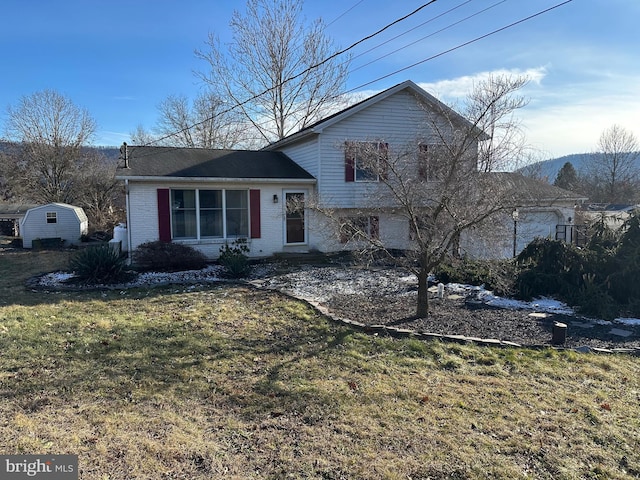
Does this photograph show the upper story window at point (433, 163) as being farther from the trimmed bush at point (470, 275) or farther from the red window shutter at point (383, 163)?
the trimmed bush at point (470, 275)

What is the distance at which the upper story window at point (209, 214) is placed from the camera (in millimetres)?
12484

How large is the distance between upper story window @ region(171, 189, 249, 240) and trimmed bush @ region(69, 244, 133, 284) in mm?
2544

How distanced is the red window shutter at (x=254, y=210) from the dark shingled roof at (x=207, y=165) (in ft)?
1.95

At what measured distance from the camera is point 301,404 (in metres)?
3.75

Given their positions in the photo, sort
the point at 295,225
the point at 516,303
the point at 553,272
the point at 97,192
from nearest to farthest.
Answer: the point at 516,303 < the point at 553,272 < the point at 295,225 < the point at 97,192

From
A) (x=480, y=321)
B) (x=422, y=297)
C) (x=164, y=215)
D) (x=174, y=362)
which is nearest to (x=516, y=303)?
(x=480, y=321)

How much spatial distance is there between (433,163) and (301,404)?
647 centimetres

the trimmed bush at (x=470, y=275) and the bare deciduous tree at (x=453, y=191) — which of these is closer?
the bare deciduous tree at (x=453, y=191)

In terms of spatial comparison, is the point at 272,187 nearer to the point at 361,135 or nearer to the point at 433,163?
the point at 361,135

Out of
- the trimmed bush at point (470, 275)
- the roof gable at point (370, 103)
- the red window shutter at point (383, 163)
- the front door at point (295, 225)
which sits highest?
the roof gable at point (370, 103)

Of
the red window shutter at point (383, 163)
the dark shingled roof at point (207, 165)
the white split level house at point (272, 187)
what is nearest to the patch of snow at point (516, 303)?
the white split level house at point (272, 187)

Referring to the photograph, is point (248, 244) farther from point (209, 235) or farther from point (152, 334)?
point (152, 334)

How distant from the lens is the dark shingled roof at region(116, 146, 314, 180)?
12.2 m

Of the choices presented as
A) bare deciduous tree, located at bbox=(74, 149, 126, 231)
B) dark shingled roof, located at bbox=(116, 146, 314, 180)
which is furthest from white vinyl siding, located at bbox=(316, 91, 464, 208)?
bare deciduous tree, located at bbox=(74, 149, 126, 231)
